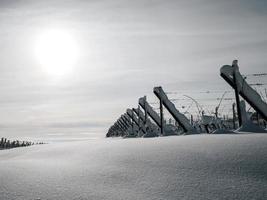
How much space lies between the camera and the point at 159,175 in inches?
147

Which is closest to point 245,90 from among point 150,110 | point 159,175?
point 159,175

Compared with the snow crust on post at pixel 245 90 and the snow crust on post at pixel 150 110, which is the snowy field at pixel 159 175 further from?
the snow crust on post at pixel 150 110

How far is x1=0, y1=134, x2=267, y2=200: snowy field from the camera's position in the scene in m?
3.19

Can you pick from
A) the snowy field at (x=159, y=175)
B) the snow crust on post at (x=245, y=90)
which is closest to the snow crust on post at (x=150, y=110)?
the snow crust on post at (x=245, y=90)

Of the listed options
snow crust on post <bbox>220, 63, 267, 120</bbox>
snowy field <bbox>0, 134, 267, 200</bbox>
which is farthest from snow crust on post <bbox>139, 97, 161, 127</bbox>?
snowy field <bbox>0, 134, 267, 200</bbox>

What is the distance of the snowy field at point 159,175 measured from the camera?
10.5 feet

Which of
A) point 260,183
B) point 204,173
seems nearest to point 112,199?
point 204,173

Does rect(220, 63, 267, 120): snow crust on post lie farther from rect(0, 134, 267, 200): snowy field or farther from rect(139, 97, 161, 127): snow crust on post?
rect(139, 97, 161, 127): snow crust on post

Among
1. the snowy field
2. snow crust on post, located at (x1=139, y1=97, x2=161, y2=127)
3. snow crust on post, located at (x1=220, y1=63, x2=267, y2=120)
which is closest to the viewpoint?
the snowy field

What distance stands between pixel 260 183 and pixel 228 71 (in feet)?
44.9

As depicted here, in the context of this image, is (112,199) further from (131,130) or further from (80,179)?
(131,130)

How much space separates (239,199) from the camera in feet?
9.42

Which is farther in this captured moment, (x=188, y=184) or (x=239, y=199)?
(x=188, y=184)

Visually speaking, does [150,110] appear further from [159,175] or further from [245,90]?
[159,175]
